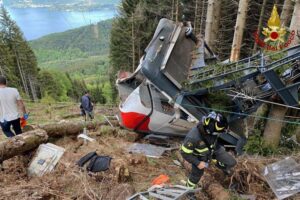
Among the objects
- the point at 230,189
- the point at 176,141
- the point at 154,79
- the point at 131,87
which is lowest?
the point at 176,141

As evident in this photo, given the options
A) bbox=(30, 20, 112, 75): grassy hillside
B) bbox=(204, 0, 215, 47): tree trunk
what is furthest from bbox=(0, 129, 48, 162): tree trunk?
bbox=(30, 20, 112, 75): grassy hillside

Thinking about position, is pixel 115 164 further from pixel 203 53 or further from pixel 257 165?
pixel 203 53

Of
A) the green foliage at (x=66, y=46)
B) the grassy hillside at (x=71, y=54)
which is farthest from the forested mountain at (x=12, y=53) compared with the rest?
the grassy hillside at (x=71, y=54)

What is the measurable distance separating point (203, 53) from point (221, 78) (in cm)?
184

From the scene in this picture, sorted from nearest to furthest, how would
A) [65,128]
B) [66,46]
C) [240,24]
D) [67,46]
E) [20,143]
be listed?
[20,143] → [65,128] → [240,24] → [67,46] → [66,46]

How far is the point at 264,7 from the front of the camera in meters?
15.6

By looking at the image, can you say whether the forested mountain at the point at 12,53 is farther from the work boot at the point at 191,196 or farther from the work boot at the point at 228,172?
the work boot at the point at 191,196

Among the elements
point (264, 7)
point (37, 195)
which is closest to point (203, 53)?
point (37, 195)

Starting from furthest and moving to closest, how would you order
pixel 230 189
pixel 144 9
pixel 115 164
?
pixel 144 9 → pixel 115 164 → pixel 230 189

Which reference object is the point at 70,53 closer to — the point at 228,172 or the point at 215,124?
the point at 228,172

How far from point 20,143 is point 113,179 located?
197 centimetres

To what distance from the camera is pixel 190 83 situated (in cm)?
563

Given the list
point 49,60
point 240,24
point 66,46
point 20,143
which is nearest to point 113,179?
point 20,143

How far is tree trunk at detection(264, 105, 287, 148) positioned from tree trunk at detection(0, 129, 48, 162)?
426 centimetres
